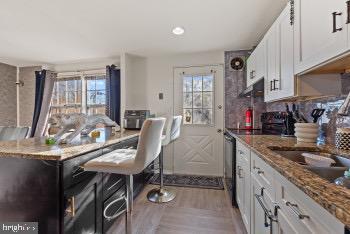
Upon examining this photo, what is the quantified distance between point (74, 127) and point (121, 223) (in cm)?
109

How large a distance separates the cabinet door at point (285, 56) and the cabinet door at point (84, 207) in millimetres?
1729

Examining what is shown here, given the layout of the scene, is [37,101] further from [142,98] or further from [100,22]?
[100,22]

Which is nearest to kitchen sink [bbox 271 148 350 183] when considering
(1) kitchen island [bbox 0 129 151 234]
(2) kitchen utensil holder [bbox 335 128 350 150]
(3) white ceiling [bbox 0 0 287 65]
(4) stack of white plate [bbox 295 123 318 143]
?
(2) kitchen utensil holder [bbox 335 128 350 150]

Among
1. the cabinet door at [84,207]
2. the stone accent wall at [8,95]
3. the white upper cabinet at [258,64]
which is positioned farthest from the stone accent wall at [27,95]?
the white upper cabinet at [258,64]

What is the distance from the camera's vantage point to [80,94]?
400cm

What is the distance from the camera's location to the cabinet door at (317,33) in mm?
931

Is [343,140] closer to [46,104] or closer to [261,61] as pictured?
[261,61]

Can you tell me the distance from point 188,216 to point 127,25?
241cm

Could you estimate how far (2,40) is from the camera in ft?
9.30

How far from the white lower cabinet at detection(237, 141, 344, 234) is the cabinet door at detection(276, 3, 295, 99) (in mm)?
634

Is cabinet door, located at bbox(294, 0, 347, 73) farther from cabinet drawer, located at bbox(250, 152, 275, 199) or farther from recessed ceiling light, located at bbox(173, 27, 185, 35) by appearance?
recessed ceiling light, located at bbox(173, 27, 185, 35)

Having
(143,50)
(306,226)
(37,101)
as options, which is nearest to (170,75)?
(143,50)

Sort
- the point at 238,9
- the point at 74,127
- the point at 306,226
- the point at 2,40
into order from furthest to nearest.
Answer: the point at 2,40, the point at 238,9, the point at 74,127, the point at 306,226

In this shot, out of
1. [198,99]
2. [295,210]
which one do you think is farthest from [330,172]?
[198,99]
